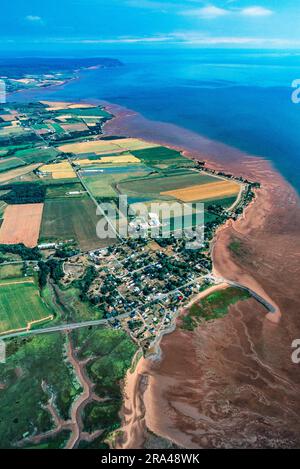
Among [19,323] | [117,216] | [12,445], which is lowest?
[12,445]

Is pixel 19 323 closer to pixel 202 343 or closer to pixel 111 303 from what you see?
pixel 111 303

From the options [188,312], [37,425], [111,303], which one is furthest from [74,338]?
[188,312]

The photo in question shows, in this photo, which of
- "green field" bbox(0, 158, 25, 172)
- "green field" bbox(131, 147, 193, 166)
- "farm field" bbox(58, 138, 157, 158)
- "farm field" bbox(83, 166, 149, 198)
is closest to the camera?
"farm field" bbox(83, 166, 149, 198)

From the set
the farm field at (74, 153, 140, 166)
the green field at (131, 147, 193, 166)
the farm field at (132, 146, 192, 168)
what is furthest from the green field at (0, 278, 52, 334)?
the green field at (131, 147, 193, 166)

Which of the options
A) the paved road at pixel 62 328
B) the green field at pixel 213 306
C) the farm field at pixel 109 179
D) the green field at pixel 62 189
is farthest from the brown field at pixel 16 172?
the green field at pixel 213 306

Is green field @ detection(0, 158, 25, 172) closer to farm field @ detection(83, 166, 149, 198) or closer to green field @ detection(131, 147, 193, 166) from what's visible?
farm field @ detection(83, 166, 149, 198)

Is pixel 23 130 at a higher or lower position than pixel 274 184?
higher
